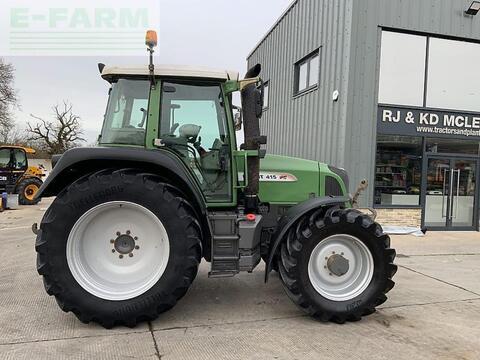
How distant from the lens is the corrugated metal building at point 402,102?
394 inches

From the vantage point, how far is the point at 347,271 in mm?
4289

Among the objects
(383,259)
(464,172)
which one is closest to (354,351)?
(383,259)

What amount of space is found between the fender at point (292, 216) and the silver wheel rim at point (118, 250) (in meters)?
1.02

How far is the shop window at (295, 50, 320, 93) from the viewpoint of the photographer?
1166cm

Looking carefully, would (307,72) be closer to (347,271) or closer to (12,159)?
(347,271)

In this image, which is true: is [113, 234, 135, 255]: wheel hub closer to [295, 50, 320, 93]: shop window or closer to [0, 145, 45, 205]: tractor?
[295, 50, 320, 93]: shop window

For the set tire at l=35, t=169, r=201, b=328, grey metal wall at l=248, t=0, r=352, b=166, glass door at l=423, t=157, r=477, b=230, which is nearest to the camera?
tire at l=35, t=169, r=201, b=328

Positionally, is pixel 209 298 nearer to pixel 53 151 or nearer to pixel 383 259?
pixel 383 259

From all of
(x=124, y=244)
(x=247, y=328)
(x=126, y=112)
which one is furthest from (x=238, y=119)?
(x=247, y=328)

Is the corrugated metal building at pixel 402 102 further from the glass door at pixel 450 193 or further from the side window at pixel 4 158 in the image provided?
the side window at pixel 4 158

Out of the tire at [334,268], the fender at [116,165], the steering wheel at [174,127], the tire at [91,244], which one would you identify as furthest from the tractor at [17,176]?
the tire at [334,268]

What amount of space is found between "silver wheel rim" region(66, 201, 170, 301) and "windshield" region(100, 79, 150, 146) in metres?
0.72

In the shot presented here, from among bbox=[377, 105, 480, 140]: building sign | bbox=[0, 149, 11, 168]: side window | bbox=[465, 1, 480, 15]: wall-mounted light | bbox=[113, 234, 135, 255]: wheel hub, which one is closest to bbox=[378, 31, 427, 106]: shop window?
bbox=[377, 105, 480, 140]: building sign

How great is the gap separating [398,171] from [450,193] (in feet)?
5.77
